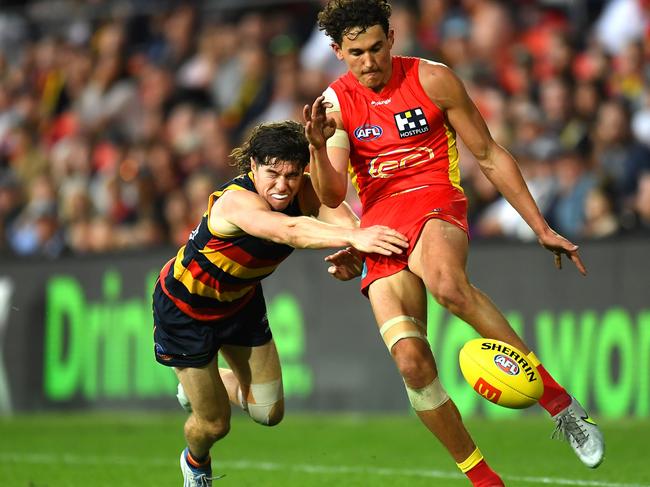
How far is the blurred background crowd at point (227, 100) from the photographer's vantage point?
39.5ft

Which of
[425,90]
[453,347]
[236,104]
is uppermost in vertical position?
[425,90]

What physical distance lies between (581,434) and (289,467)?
334cm

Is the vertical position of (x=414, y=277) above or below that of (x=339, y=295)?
above

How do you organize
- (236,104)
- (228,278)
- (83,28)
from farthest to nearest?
(83,28), (236,104), (228,278)

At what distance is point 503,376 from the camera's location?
20.4 feet

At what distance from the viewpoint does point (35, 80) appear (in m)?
18.8

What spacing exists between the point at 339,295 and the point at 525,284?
1.97 m

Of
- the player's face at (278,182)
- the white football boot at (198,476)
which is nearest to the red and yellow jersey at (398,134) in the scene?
the player's face at (278,182)

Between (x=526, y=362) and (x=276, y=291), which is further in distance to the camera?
(x=276, y=291)

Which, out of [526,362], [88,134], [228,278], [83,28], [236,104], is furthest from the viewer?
[83,28]

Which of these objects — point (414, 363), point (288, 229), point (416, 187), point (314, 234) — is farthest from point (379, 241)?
point (416, 187)

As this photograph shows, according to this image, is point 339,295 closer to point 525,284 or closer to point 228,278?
point 525,284

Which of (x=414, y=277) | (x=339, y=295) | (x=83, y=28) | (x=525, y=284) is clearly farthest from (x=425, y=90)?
(x=83, y=28)

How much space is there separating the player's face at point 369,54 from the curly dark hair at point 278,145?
0.49 metres
